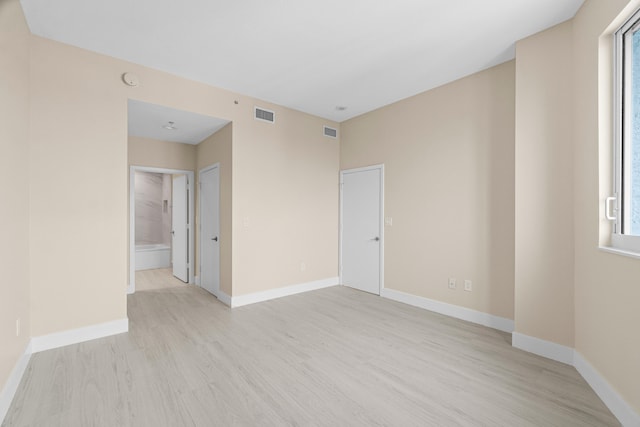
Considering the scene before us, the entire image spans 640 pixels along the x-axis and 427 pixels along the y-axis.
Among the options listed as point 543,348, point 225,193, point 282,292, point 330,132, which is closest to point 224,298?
point 282,292

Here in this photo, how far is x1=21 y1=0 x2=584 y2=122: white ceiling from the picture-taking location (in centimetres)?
227

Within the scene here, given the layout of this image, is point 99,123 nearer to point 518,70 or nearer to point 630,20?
point 518,70

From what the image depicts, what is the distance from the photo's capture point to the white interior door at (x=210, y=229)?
4414mm

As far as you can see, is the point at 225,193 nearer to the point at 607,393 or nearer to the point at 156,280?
the point at 156,280

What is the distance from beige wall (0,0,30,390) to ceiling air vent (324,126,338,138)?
3.63 meters

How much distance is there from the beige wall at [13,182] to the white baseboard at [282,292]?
6.83ft

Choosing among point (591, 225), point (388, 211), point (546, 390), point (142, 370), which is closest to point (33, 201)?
point (142, 370)

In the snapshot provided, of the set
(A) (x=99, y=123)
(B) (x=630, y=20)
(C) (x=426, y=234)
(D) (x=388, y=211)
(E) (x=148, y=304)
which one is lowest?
(E) (x=148, y=304)

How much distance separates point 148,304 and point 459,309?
4.12 metres

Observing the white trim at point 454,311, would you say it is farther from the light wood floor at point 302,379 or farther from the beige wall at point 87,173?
the beige wall at point 87,173

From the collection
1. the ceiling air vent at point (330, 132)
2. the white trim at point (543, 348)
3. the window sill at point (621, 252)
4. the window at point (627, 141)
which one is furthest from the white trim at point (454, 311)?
the ceiling air vent at point (330, 132)

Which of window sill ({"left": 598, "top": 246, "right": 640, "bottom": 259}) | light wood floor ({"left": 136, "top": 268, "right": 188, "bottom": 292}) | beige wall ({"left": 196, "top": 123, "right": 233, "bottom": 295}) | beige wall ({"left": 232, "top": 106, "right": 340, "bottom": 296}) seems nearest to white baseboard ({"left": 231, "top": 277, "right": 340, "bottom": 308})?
beige wall ({"left": 232, "top": 106, "right": 340, "bottom": 296})

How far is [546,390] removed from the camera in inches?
81.0

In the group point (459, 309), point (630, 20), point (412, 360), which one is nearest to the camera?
point (630, 20)
